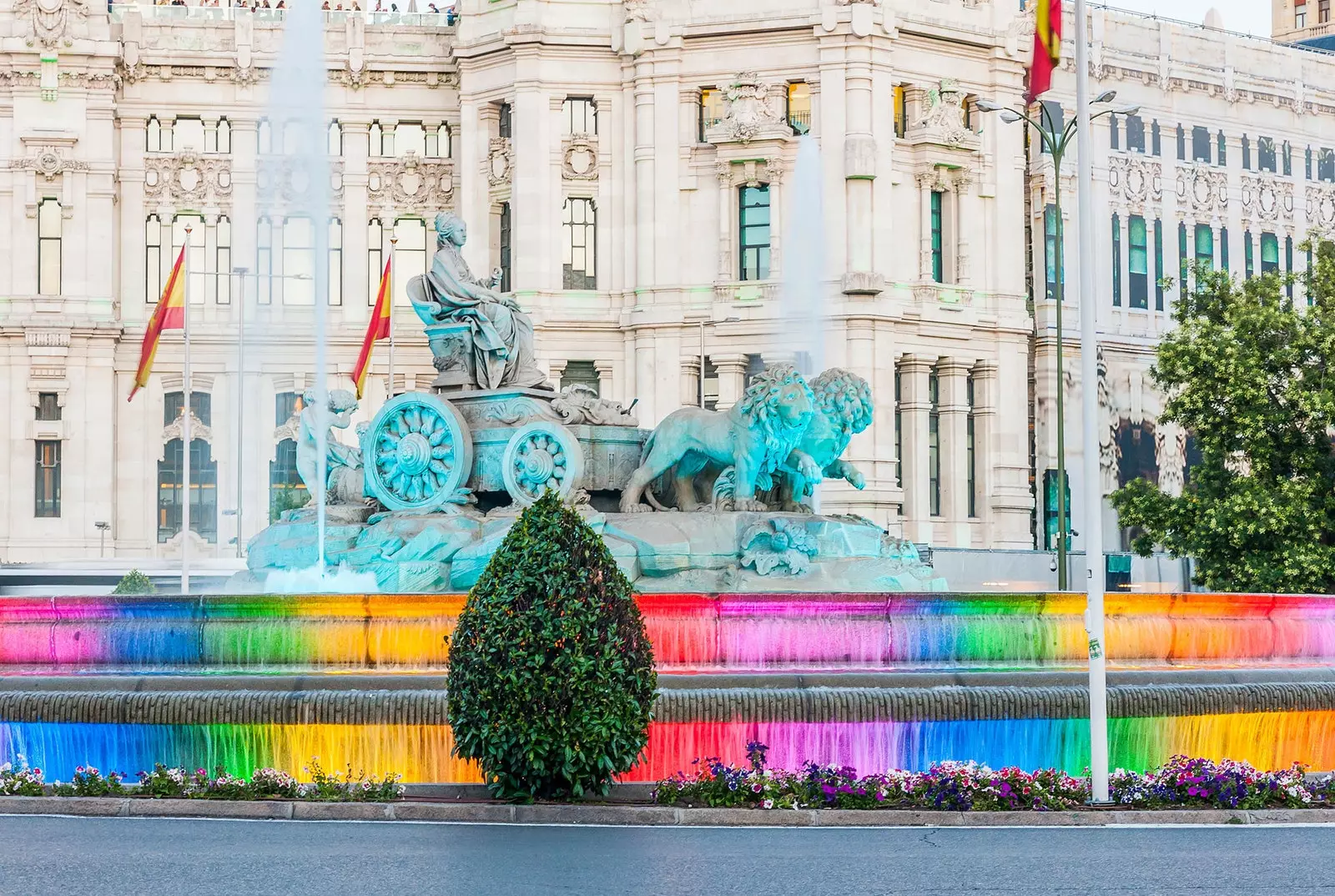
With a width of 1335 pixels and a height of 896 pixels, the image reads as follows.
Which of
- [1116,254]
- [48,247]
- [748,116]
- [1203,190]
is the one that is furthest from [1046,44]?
[1203,190]

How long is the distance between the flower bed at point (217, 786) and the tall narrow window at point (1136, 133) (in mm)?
64776

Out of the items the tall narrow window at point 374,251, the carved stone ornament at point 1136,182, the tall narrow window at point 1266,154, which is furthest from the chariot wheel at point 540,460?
the tall narrow window at point 1266,154

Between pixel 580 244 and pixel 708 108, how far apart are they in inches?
229

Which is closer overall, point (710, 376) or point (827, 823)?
point (827, 823)

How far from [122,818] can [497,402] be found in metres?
9.05

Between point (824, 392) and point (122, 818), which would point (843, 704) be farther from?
point (824, 392)

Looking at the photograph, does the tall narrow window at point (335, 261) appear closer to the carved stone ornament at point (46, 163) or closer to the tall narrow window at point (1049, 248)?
the carved stone ornament at point (46, 163)

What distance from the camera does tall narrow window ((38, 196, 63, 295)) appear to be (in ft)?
231

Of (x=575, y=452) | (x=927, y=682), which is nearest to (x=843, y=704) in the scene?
(x=927, y=682)

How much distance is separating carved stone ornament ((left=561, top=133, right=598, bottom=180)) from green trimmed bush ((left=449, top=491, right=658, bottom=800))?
174ft

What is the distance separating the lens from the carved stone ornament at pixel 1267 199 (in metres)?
81.4

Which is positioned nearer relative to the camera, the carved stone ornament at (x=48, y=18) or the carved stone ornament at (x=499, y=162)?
the carved stone ornament at (x=499, y=162)

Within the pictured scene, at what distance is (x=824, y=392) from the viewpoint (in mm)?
24703


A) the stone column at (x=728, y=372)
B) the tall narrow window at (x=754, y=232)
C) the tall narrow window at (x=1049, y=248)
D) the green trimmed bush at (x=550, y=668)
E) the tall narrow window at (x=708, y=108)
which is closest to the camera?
the green trimmed bush at (x=550, y=668)
